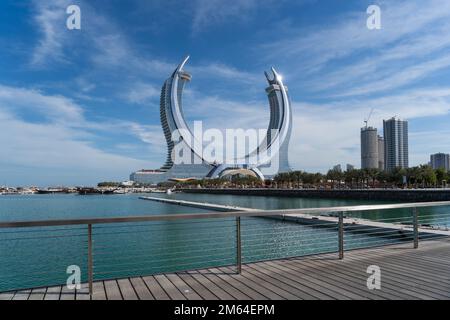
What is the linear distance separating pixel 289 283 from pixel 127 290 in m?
1.61

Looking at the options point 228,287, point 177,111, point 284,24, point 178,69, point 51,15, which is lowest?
point 228,287

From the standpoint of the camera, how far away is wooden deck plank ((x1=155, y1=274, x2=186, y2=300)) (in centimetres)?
314

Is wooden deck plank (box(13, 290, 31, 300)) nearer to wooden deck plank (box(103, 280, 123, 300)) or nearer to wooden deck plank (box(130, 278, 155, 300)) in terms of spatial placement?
wooden deck plank (box(103, 280, 123, 300))

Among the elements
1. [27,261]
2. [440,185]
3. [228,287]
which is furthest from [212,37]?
[440,185]

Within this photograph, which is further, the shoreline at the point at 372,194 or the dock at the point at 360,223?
the shoreline at the point at 372,194

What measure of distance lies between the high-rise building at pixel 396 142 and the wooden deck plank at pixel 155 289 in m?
104

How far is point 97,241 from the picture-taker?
40.7 feet

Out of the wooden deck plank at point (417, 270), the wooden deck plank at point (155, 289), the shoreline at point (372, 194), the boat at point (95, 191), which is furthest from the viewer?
the boat at point (95, 191)

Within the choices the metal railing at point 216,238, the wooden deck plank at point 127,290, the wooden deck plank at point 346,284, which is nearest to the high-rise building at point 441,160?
the metal railing at point 216,238

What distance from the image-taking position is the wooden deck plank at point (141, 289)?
10.2 feet

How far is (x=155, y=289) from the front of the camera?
131 inches

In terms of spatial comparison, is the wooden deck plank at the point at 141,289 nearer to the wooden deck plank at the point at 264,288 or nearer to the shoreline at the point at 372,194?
the wooden deck plank at the point at 264,288
